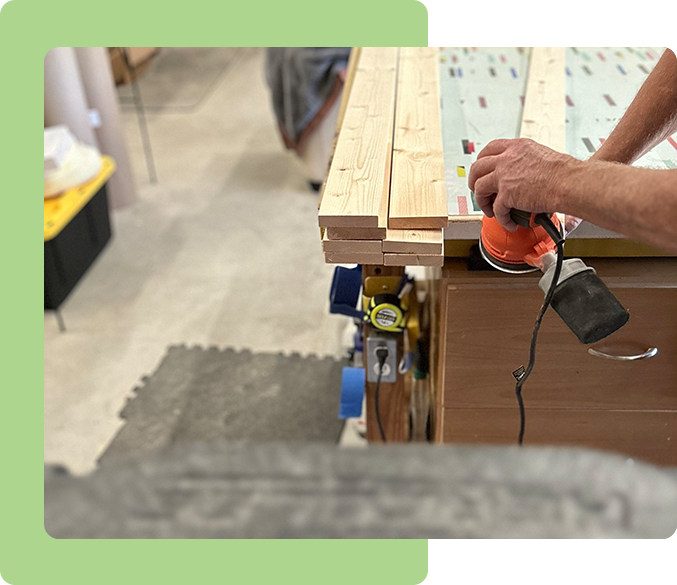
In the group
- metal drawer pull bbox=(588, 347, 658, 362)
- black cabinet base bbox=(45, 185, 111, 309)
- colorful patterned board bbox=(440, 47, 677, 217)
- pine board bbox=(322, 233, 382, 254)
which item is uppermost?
colorful patterned board bbox=(440, 47, 677, 217)

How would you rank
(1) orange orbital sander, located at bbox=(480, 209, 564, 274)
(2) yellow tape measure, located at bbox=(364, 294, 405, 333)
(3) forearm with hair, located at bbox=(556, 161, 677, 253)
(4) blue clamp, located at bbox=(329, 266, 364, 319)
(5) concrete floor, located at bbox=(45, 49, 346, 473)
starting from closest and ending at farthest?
(3) forearm with hair, located at bbox=(556, 161, 677, 253)
(1) orange orbital sander, located at bbox=(480, 209, 564, 274)
(2) yellow tape measure, located at bbox=(364, 294, 405, 333)
(4) blue clamp, located at bbox=(329, 266, 364, 319)
(5) concrete floor, located at bbox=(45, 49, 346, 473)

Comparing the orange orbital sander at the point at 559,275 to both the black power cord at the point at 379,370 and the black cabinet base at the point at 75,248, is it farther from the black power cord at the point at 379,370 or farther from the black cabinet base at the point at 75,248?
the black cabinet base at the point at 75,248

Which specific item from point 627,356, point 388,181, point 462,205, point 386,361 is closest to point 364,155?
point 388,181

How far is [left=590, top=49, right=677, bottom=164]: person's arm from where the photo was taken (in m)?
0.98

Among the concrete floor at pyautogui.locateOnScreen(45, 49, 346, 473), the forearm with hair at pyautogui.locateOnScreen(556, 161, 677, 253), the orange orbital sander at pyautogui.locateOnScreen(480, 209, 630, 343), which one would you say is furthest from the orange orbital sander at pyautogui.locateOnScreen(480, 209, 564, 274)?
the concrete floor at pyautogui.locateOnScreen(45, 49, 346, 473)

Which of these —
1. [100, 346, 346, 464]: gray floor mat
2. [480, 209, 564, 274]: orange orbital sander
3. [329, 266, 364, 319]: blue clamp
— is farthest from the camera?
[100, 346, 346, 464]: gray floor mat

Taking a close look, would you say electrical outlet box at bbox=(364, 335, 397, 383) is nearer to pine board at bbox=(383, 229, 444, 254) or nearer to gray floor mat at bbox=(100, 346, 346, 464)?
pine board at bbox=(383, 229, 444, 254)

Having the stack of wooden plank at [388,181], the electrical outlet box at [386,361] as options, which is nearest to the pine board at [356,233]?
the stack of wooden plank at [388,181]

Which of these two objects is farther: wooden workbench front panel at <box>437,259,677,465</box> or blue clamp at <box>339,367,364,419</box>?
blue clamp at <box>339,367,364,419</box>

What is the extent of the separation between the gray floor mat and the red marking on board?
1.07 m

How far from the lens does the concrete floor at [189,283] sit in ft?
7.31

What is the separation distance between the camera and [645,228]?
2.11 ft

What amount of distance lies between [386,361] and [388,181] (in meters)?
0.45

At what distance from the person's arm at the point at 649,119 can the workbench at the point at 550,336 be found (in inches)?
4.1
